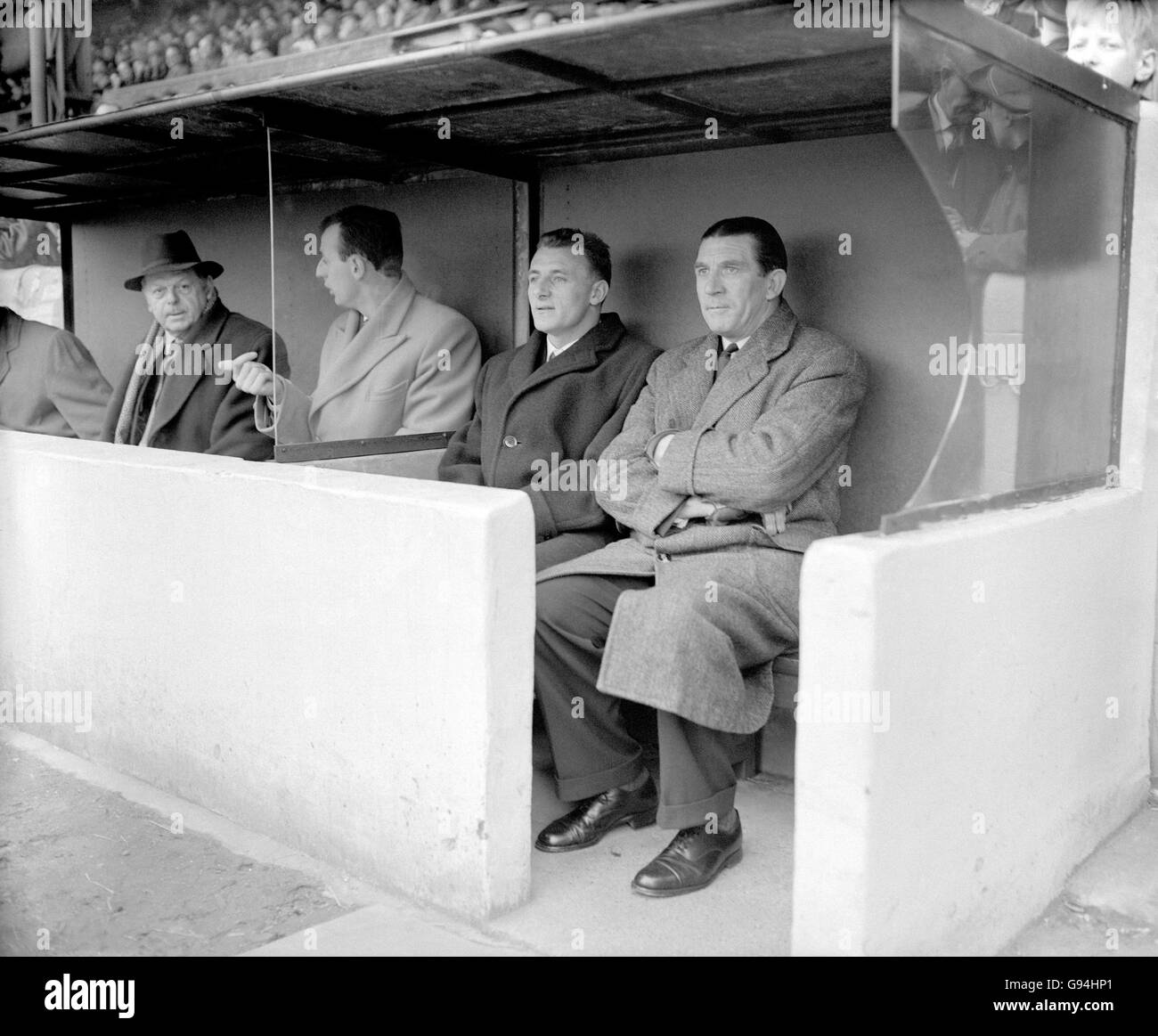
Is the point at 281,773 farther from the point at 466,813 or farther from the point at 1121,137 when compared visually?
the point at 1121,137

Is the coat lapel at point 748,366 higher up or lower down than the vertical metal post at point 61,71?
lower down

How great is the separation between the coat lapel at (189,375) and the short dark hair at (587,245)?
1465 mm

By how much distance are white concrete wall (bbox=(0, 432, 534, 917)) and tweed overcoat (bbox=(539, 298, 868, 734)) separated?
0.37 metres

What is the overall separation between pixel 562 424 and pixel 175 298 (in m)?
1.85

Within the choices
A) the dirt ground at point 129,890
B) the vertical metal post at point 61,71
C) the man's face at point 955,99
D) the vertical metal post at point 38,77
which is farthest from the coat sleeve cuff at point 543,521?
the vertical metal post at point 61,71

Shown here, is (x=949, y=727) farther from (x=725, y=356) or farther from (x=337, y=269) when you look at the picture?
(x=337, y=269)

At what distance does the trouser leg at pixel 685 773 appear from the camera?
9.46 feet

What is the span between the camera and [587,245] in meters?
4.00

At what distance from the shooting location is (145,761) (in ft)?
11.8

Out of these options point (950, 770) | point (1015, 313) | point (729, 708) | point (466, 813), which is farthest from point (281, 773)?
point (1015, 313)

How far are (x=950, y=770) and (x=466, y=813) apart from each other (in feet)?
3.23

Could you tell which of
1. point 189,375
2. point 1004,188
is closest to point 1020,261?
point 1004,188

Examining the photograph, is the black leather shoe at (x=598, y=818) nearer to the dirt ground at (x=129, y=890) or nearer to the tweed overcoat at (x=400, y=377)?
the dirt ground at (x=129, y=890)
